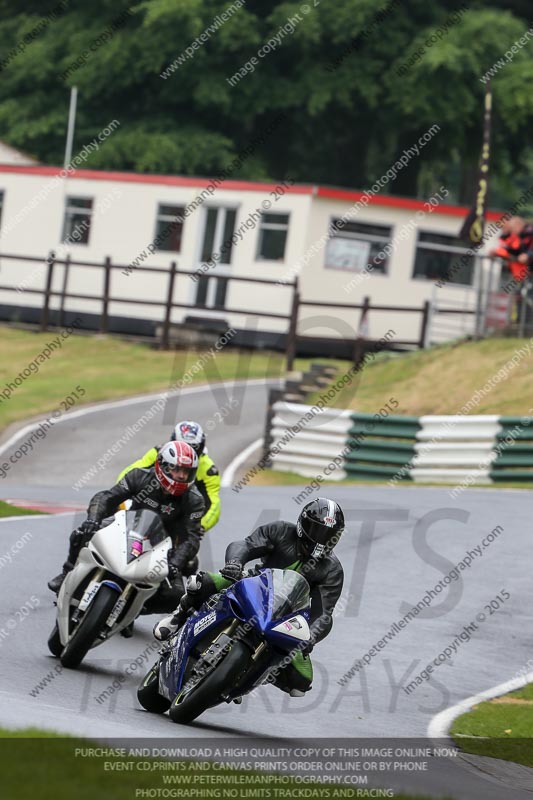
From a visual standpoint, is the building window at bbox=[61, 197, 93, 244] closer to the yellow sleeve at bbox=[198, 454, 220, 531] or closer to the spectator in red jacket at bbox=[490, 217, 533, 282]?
the spectator in red jacket at bbox=[490, 217, 533, 282]

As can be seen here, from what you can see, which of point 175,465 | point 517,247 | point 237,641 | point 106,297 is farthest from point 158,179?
point 237,641

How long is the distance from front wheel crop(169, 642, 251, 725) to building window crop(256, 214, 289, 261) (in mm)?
27737

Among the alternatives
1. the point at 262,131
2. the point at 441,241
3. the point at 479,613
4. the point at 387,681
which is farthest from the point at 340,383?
the point at 262,131

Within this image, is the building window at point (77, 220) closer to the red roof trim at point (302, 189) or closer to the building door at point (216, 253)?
the red roof trim at point (302, 189)

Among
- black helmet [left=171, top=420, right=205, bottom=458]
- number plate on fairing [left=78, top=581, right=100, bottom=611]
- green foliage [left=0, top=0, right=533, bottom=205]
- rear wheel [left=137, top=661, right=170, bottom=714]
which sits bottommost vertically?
rear wheel [left=137, top=661, right=170, bottom=714]

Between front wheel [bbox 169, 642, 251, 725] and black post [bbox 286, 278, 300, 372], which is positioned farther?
black post [bbox 286, 278, 300, 372]

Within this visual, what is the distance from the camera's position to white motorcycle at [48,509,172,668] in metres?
9.41

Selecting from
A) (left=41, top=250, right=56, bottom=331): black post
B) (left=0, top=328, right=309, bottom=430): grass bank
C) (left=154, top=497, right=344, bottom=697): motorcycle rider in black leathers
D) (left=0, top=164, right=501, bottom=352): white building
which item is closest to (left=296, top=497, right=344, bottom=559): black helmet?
(left=154, top=497, right=344, bottom=697): motorcycle rider in black leathers

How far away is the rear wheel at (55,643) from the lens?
994cm

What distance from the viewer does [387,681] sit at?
1121cm

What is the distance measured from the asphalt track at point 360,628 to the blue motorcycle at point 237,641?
252 millimetres

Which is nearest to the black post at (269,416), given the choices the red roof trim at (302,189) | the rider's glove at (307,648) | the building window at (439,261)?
the red roof trim at (302,189)

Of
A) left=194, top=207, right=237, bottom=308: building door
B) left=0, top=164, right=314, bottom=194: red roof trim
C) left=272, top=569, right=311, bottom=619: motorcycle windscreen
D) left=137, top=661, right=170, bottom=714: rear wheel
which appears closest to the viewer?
left=272, top=569, right=311, bottom=619: motorcycle windscreen

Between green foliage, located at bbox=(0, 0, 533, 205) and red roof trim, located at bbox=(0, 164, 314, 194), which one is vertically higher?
green foliage, located at bbox=(0, 0, 533, 205)
